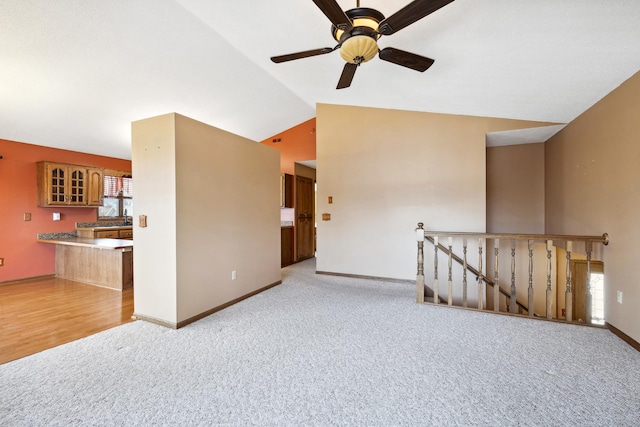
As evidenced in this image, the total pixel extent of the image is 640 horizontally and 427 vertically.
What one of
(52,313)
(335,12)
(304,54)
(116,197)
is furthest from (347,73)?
(116,197)

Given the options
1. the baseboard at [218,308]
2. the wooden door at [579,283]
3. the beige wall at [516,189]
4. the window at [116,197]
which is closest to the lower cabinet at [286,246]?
the baseboard at [218,308]

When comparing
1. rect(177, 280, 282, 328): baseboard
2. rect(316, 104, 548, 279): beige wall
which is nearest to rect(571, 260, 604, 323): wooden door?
rect(316, 104, 548, 279): beige wall

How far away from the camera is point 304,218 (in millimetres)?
7051

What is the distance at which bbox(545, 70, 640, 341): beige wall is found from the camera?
245 centimetres

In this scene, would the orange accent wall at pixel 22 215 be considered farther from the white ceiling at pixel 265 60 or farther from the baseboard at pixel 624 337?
the baseboard at pixel 624 337

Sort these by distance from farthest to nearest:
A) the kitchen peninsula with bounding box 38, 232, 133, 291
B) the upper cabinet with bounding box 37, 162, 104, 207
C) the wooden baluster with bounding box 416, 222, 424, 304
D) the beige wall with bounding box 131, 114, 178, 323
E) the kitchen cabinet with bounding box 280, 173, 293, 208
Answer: the kitchen cabinet with bounding box 280, 173, 293, 208, the upper cabinet with bounding box 37, 162, 104, 207, the kitchen peninsula with bounding box 38, 232, 133, 291, the wooden baluster with bounding box 416, 222, 424, 304, the beige wall with bounding box 131, 114, 178, 323

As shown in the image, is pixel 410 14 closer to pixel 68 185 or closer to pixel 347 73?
pixel 347 73

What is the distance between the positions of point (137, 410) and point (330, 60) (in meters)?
3.72

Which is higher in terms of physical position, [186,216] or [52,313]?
[186,216]

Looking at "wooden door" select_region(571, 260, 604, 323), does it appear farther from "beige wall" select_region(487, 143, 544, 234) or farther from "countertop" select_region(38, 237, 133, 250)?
"countertop" select_region(38, 237, 133, 250)

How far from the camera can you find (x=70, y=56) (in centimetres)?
304

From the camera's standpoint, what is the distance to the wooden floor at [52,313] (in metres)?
2.59

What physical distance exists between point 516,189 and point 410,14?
452 cm

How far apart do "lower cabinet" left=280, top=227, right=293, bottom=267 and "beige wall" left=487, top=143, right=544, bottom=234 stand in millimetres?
4054
